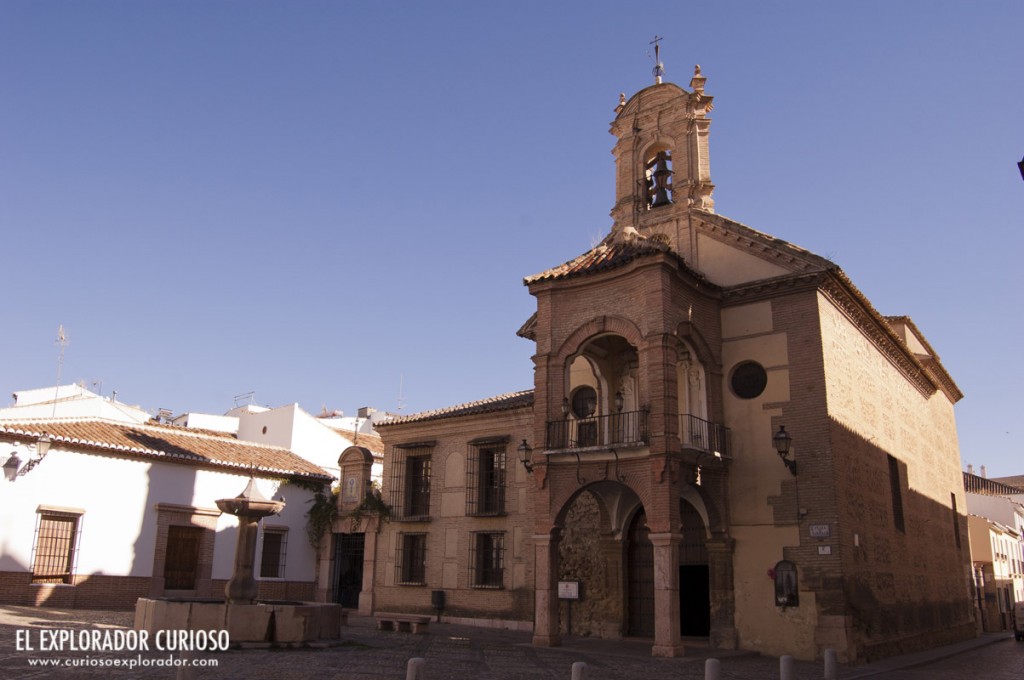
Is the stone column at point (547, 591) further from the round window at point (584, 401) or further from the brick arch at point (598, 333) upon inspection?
the round window at point (584, 401)

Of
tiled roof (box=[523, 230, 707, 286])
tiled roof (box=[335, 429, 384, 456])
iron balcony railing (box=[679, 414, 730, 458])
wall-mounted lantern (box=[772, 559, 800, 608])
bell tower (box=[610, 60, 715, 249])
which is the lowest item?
wall-mounted lantern (box=[772, 559, 800, 608])

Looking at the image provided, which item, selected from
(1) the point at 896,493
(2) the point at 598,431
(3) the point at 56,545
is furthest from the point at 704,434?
(3) the point at 56,545

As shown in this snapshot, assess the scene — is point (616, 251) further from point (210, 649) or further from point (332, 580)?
point (332, 580)

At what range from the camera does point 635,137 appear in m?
20.9

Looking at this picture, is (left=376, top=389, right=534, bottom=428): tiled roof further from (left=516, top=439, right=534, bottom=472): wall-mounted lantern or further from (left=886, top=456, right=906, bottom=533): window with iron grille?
(left=886, top=456, right=906, bottom=533): window with iron grille

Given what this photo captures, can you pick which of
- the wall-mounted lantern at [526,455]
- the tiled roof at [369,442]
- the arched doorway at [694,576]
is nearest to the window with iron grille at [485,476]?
the wall-mounted lantern at [526,455]

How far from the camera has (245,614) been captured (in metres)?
12.7

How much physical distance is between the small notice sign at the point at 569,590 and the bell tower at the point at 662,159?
817 centimetres

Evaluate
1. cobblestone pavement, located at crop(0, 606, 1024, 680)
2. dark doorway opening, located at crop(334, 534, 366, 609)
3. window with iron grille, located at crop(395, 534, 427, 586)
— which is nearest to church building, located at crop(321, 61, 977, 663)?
window with iron grille, located at crop(395, 534, 427, 586)

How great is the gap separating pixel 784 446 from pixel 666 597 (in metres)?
3.75

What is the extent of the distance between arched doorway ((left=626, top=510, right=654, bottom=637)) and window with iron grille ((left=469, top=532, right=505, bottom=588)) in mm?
3910

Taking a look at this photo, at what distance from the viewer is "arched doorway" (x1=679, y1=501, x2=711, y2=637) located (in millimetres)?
17766

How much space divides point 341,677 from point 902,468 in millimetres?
16448

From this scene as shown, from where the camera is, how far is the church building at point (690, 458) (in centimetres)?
1588
